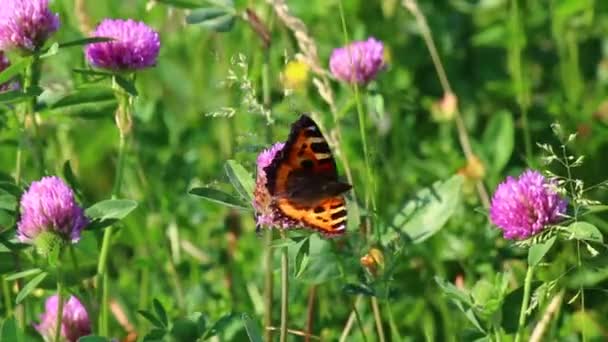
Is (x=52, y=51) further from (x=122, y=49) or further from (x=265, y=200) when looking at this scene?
(x=265, y=200)

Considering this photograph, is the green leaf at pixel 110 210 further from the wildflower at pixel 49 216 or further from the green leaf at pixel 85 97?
the green leaf at pixel 85 97

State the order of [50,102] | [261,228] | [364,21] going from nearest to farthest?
[261,228] < [50,102] < [364,21]

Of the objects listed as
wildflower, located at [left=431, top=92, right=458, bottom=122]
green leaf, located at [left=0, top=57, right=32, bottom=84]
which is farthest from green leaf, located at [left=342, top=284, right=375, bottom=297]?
wildflower, located at [left=431, top=92, right=458, bottom=122]

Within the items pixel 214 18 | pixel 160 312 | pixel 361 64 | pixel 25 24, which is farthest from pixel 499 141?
pixel 25 24

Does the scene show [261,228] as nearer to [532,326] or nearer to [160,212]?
[532,326]

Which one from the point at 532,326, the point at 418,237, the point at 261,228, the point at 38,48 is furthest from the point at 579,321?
the point at 38,48

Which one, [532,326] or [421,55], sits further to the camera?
[421,55]
